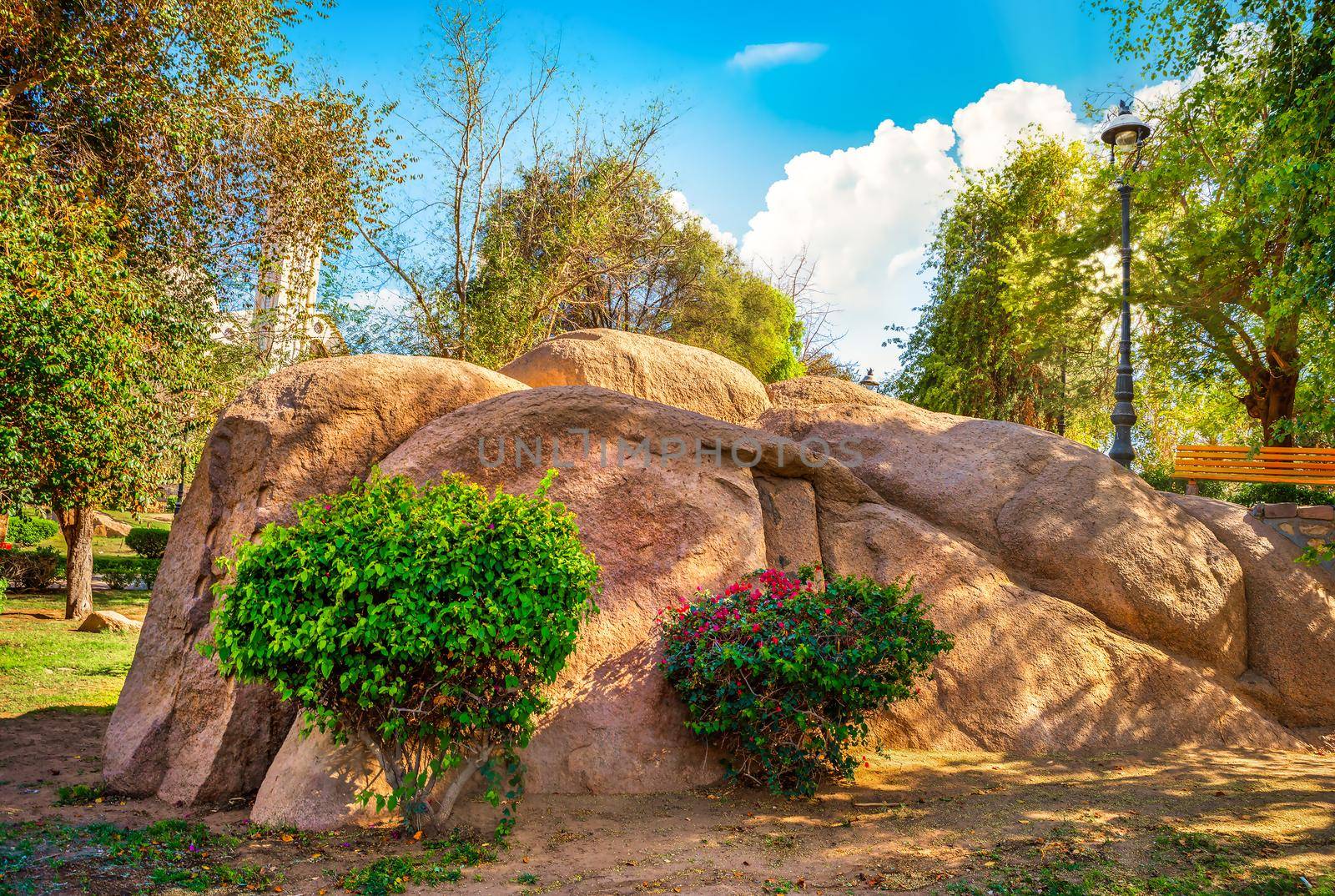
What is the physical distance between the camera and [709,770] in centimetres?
609

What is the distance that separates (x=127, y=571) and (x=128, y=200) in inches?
523

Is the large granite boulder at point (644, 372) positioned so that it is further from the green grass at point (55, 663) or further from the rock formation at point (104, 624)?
the rock formation at point (104, 624)

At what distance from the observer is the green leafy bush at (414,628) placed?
15.8 ft

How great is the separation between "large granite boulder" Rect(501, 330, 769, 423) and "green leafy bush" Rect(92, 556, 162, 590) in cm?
1553

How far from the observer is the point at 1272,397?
16734mm

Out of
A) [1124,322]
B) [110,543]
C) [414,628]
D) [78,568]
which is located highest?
→ [1124,322]

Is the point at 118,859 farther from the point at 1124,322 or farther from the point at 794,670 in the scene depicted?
the point at 1124,322

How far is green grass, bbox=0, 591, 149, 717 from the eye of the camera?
378 inches

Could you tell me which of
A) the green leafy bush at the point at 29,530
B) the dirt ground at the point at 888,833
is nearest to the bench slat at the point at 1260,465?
the dirt ground at the point at 888,833

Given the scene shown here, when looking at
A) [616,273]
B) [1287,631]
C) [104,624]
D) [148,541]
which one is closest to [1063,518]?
[1287,631]

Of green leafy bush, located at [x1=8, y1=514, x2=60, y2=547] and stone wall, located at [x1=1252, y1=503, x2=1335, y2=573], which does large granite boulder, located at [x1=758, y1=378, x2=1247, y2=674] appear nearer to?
stone wall, located at [x1=1252, y1=503, x2=1335, y2=573]

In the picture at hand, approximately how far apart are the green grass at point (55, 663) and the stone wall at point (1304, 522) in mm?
13244

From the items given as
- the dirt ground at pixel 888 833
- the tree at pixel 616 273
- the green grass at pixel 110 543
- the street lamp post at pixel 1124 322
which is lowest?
the dirt ground at pixel 888 833

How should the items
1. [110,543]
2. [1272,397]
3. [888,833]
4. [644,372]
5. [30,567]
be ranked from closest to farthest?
[888,833] → [644,372] → [1272,397] → [30,567] → [110,543]
